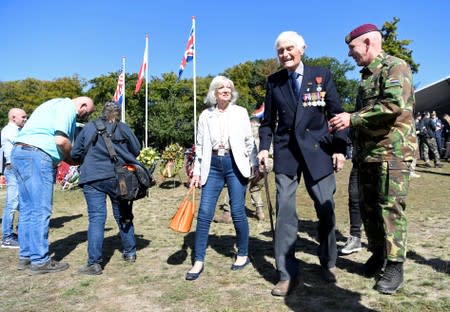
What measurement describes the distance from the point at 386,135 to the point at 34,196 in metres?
3.62

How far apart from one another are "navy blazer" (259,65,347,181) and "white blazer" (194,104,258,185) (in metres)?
0.47

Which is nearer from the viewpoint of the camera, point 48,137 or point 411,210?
point 48,137

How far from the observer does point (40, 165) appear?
4.52 m

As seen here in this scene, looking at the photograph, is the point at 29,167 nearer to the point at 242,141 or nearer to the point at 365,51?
the point at 242,141

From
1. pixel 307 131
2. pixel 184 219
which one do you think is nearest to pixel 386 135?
pixel 307 131

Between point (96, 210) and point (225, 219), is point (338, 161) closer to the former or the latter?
point (96, 210)

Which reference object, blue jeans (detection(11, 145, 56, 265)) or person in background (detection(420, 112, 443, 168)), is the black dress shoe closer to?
blue jeans (detection(11, 145, 56, 265))

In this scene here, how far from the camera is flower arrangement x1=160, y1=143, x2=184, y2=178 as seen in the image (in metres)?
12.2

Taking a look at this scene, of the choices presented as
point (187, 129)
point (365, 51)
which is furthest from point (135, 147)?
point (187, 129)

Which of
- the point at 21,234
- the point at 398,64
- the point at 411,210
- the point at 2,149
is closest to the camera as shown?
the point at 398,64

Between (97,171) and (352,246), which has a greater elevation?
(97,171)

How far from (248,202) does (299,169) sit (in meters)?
5.30

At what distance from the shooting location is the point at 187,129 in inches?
2016

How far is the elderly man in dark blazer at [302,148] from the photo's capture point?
3.73 metres
